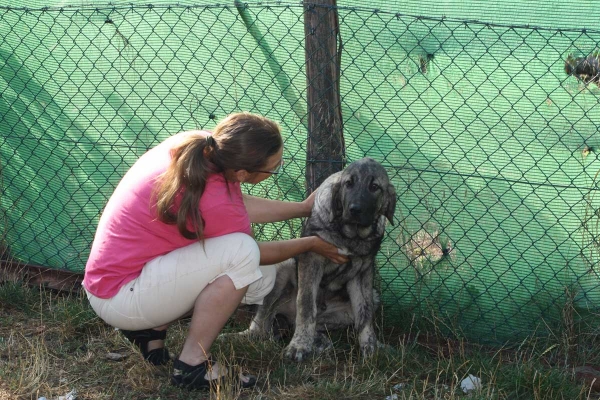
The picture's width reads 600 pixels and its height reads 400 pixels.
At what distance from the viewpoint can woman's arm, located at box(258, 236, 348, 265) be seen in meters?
4.42

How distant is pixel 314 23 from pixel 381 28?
1.42ft

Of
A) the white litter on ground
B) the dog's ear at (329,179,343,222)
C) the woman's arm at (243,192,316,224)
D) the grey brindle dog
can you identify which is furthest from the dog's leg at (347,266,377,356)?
the white litter on ground

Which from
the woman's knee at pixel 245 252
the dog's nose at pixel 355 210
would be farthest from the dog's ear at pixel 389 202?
the woman's knee at pixel 245 252

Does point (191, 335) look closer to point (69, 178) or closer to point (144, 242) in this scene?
point (144, 242)

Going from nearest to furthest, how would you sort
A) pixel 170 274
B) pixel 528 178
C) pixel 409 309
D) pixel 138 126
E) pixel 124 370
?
pixel 170 274 < pixel 124 370 < pixel 528 178 < pixel 409 309 < pixel 138 126

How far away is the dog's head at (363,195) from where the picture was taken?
15.1 ft

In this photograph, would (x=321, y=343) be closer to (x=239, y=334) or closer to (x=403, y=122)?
(x=239, y=334)

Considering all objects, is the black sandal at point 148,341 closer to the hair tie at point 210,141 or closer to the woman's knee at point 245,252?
the woman's knee at point 245,252

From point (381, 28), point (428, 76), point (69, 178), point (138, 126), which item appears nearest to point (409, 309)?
point (428, 76)

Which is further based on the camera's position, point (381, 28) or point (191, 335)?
point (381, 28)

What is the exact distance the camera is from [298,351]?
4.73 m

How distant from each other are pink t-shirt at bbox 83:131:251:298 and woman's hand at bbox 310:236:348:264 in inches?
23.9

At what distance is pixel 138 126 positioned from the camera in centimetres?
563

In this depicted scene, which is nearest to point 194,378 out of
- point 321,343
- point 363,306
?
point 321,343
